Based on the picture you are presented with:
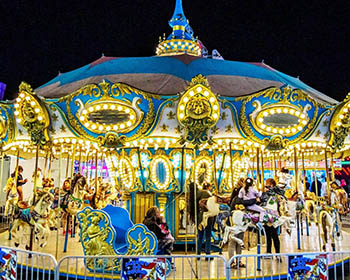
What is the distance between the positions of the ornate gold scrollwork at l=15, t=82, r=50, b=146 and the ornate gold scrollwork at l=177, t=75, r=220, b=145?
2253mm

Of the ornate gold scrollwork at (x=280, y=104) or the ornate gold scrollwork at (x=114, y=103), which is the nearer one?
the ornate gold scrollwork at (x=114, y=103)

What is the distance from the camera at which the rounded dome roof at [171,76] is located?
20.5 feet

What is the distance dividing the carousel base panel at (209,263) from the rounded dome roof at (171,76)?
285 cm

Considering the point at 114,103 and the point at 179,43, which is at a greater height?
the point at 179,43

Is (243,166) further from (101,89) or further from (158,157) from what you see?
(101,89)

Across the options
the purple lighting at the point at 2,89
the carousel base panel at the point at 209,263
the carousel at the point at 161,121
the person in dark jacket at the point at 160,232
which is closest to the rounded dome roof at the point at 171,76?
the carousel at the point at 161,121

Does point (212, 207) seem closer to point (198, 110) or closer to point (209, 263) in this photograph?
point (198, 110)

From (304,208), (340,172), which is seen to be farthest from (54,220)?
(340,172)

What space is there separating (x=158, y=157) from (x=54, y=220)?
2719 millimetres

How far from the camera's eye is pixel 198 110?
5539mm

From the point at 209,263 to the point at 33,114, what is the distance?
3.66 m

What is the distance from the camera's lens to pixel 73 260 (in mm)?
6289

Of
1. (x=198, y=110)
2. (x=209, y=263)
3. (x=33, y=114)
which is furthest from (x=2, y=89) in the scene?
(x=209, y=263)

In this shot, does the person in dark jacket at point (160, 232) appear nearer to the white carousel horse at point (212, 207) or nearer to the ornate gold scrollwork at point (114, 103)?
the white carousel horse at point (212, 207)
